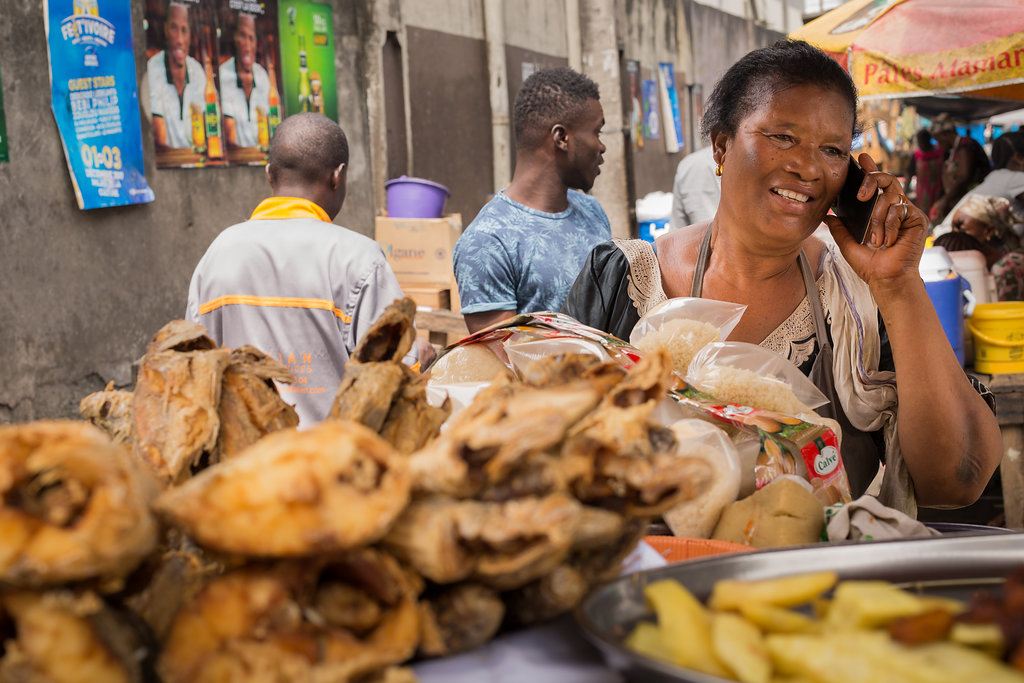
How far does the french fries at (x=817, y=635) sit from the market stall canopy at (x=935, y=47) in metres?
4.38

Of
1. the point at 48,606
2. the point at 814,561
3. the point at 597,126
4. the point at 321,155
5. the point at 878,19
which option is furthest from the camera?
the point at 878,19

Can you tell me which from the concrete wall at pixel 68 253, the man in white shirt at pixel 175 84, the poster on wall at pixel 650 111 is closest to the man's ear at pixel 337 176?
the concrete wall at pixel 68 253

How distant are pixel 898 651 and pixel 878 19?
17.8 ft

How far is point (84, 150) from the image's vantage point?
484cm

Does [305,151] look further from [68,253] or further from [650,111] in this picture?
[650,111]

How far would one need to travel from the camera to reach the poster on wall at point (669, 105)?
12.2 m

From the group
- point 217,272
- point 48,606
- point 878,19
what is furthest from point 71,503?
point 878,19

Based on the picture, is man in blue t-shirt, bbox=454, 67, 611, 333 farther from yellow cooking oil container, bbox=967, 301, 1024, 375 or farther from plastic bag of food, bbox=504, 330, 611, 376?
plastic bag of food, bbox=504, 330, 611, 376

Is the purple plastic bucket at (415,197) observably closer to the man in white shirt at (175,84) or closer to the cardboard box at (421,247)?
the cardboard box at (421,247)

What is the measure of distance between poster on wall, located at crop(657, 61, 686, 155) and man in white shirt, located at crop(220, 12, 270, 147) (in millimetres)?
7325

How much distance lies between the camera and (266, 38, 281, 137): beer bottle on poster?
611 cm

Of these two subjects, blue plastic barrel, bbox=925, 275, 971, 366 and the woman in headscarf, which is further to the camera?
the woman in headscarf

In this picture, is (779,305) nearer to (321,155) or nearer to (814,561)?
(814,561)

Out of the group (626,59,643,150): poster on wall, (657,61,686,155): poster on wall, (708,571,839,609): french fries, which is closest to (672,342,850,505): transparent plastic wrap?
(708,571,839,609): french fries
